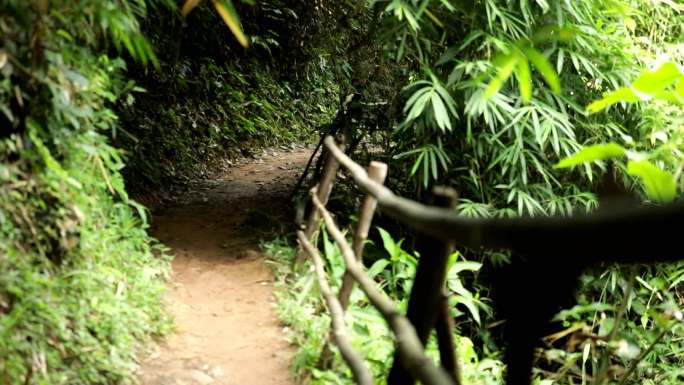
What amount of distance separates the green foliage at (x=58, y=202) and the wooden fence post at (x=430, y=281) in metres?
1.30

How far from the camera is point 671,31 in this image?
5102 mm

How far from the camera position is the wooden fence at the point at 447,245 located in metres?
0.69

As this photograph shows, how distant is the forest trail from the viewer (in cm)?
303

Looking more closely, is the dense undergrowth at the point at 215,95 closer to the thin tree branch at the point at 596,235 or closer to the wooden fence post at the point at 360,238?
the wooden fence post at the point at 360,238

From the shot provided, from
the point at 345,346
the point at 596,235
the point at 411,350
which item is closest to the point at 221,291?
the point at 345,346

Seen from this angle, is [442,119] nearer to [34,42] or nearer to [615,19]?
[615,19]

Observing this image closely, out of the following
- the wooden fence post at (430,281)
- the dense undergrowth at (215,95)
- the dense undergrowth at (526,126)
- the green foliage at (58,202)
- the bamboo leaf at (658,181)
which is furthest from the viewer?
the dense undergrowth at (215,95)

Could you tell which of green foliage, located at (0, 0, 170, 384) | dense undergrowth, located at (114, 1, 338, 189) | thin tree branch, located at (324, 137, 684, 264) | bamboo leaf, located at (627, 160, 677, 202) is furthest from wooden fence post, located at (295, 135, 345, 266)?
thin tree branch, located at (324, 137, 684, 264)

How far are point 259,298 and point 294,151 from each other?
6271 millimetres

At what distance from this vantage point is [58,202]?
2.56 m

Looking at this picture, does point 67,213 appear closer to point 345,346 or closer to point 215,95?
point 345,346

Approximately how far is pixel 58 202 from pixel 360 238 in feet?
4.42

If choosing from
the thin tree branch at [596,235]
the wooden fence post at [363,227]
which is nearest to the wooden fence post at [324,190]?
the wooden fence post at [363,227]

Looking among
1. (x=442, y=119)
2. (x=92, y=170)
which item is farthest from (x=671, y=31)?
(x=92, y=170)
